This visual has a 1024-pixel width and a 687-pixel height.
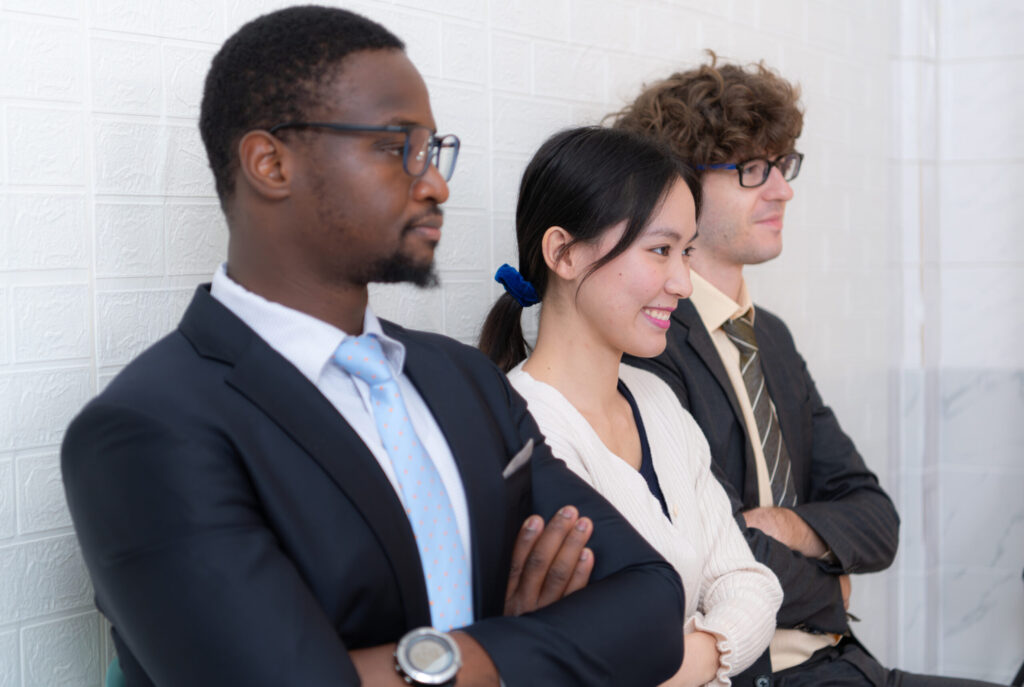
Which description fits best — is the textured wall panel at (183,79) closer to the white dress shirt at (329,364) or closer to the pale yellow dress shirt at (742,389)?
the white dress shirt at (329,364)

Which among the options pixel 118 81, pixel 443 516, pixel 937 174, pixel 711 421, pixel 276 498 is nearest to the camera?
pixel 276 498

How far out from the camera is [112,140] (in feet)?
5.86

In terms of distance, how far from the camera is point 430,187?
1436 mm

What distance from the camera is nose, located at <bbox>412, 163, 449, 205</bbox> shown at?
143cm

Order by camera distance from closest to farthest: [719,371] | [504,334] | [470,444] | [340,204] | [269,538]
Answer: [269,538] < [340,204] < [470,444] < [504,334] < [719,371]

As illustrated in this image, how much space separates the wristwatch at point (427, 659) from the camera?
1271mm

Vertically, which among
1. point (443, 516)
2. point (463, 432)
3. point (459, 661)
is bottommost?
point (459, 661)

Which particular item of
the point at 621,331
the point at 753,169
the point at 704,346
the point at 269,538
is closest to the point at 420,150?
the point at 269,538

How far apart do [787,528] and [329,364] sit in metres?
1.33

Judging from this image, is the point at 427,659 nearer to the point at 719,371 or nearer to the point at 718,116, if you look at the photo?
the point at 719,371

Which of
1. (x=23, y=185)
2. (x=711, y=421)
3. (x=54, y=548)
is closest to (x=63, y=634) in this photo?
(x=54, y=548)

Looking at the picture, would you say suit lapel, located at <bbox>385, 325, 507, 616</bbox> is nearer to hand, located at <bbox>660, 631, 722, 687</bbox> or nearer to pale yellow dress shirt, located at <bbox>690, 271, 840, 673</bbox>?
hand, located at <bbox>660, 631, 722, 687</bbox>

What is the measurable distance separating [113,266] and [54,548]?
1.54ft

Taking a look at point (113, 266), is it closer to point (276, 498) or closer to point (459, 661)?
point (276, 498)
